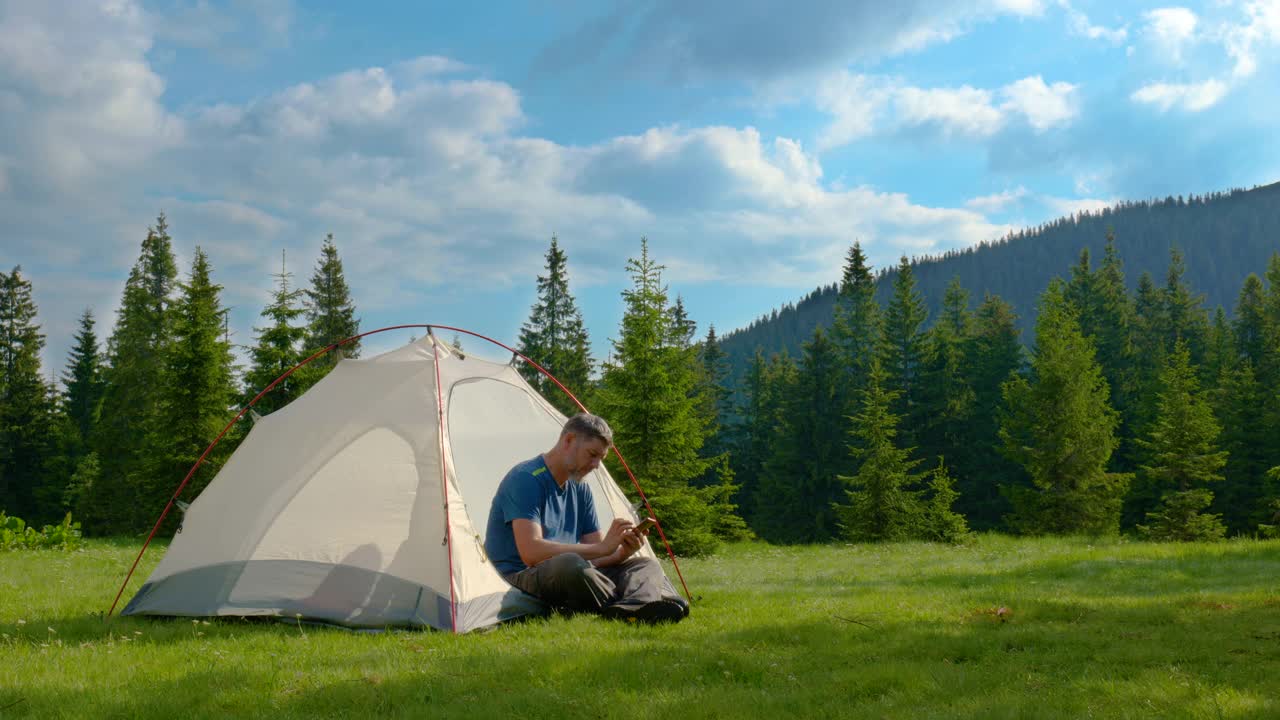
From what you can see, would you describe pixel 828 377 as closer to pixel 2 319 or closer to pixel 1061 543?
pixel 1061 543

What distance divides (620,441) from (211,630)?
47.0ft

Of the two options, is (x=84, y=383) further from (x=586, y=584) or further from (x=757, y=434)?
(x=586, y=584)

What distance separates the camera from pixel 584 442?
680 cm

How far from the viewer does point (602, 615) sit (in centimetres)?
681

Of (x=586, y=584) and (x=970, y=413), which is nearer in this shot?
(x=586, y=584)

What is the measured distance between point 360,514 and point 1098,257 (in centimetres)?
18766

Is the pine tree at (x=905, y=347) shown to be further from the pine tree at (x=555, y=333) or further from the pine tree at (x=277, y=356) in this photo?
the pine tree at (x=277, y=356)

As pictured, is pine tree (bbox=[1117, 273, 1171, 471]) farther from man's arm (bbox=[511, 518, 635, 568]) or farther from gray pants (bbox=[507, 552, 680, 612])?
man's arm (bbox=[511, 518, 635, 568])

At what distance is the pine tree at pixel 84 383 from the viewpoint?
47688 mm

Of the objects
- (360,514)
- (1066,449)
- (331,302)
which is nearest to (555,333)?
(331,302)

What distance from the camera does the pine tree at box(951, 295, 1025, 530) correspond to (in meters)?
43.3

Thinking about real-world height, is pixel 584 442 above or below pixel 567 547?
above

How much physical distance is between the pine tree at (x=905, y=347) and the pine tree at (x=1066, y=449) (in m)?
11.2

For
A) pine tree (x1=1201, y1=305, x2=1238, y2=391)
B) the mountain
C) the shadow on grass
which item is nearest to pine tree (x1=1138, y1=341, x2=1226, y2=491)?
pine tree (x1=1201, y1=305, x2=1238, y2=391)
